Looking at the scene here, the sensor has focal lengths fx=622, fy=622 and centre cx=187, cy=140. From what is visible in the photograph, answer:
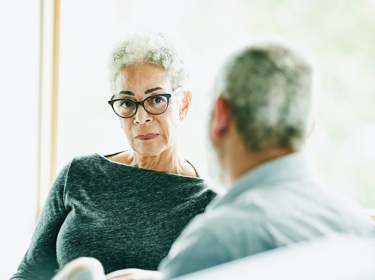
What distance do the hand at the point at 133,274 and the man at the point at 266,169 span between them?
588 mm

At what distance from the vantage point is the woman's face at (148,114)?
186 cm

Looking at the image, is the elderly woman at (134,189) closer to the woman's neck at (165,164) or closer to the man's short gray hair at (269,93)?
the woman's neck at (165,164)

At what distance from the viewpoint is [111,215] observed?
1846mm

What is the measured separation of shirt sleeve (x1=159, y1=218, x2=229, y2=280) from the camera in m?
0.99

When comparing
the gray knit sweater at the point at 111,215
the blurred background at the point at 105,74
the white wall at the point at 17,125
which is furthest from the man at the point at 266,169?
the white wall at the point at 17,125

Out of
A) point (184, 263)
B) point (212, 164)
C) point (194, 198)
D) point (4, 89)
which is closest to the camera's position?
point (184, 263)

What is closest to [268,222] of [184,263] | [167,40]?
[184,263]

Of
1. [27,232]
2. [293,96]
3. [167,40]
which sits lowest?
[27,232]

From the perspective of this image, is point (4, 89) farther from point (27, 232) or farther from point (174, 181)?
point (174, 181)

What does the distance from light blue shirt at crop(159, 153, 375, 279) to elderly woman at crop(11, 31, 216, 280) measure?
72cm

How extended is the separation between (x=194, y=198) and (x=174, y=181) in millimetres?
85

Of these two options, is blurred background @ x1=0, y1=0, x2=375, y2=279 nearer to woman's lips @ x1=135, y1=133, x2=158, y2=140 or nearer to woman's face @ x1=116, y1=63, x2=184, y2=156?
woman's face @ x1=116, y1=63, x2=184, y2=156

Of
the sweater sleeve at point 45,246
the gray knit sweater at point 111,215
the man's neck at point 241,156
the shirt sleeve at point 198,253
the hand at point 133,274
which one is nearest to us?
the shirt sleeve at point 198,253

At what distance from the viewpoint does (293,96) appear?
1085mm
